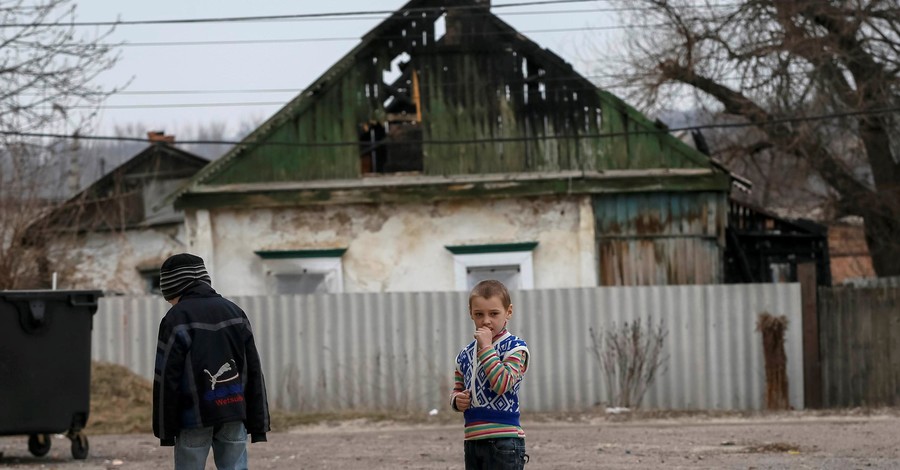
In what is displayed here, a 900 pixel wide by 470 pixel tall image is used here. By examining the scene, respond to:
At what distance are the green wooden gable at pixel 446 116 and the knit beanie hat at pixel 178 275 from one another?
15.4 m

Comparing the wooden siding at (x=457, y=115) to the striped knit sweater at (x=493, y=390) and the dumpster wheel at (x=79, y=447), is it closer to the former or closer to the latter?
the dumpster wheel at (x=79, y=447)

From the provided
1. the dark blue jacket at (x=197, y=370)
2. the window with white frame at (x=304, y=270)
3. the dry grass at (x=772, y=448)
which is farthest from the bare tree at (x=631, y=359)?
the dark blue jacket at (x=197, y=370)

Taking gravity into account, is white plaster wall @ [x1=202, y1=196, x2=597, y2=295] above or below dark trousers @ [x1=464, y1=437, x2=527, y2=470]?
above

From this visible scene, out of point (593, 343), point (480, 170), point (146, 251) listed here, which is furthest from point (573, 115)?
point (146, 251)

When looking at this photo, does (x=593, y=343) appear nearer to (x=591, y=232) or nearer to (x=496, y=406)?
(x=591, y=232)

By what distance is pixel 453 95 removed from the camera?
22.8 meters

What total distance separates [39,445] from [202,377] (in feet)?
20.4

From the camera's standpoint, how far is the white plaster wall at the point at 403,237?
22.3m

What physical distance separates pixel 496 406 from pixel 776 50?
19230 millimetres

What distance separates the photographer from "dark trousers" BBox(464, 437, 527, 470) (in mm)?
6238

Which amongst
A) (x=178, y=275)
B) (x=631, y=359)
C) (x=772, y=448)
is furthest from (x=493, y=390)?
(x=631, y=359)

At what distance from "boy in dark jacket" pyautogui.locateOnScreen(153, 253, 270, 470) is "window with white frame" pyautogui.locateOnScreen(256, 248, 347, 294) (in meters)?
15.4

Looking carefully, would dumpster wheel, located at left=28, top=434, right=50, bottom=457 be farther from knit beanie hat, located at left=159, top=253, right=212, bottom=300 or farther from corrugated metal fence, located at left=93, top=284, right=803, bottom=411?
knit beanie hat, located at left=159, top=253, right=212, bottom=300

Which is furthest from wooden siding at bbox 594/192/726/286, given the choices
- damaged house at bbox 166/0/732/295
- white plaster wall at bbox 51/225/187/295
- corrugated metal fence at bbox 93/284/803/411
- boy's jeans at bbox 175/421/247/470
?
boy's jeans at bbox 175/421/247/470
